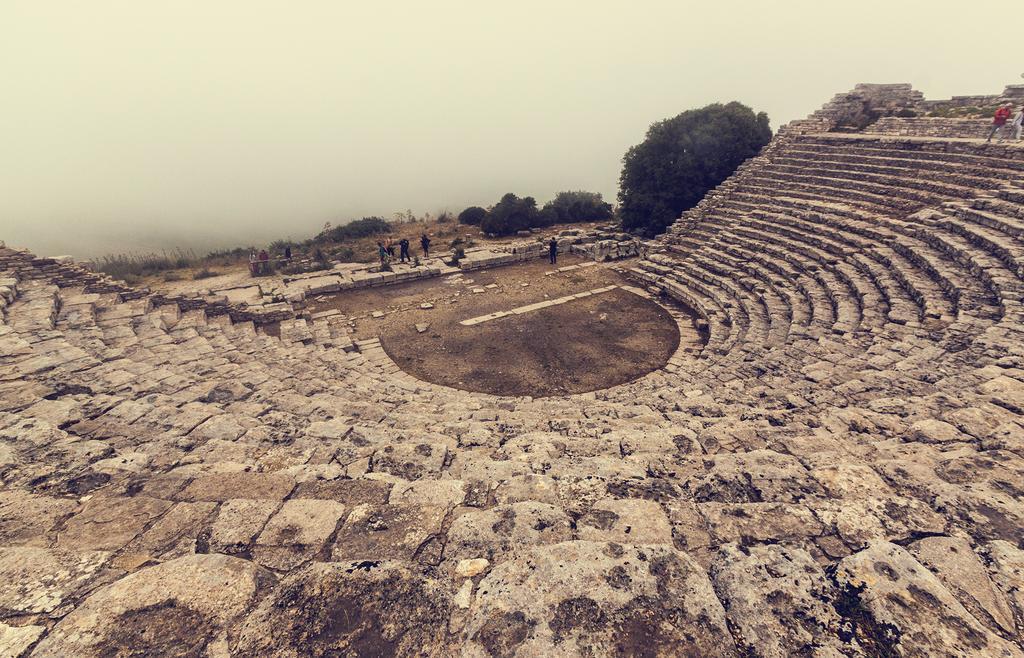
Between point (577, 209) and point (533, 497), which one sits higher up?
point (577, 209)

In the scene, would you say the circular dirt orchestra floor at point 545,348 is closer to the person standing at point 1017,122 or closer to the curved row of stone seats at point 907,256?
the curved row of stone seats at point 907,256

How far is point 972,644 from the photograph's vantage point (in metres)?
2.10

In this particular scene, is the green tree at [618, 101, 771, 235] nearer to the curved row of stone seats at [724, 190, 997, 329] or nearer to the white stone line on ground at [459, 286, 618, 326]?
the curved row of stone seats at [724, 190, 997, 329]

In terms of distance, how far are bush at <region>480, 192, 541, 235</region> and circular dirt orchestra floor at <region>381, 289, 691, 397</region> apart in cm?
1230

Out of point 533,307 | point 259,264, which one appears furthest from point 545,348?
point 259,264

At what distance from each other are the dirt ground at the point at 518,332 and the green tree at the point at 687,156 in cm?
684

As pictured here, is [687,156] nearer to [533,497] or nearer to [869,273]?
[869,273]

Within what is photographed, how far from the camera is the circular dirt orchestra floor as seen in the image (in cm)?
1145

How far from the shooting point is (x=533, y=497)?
388 cm

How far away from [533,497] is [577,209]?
2862 cm

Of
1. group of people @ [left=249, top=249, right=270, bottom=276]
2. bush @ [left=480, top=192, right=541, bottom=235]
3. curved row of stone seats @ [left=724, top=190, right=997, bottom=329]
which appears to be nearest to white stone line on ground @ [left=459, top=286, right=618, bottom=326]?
curved row of stone seats @ [left=724, top=190, right=997, bottom=329]

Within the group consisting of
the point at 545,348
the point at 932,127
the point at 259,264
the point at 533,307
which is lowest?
the point at 545,348

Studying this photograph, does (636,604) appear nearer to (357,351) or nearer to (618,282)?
(357,351)

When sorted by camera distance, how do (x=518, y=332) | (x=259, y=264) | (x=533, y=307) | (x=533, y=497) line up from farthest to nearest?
(x=259, y=264) < (x=533, y=307) < (x=518, y=332) < (x=533, y=497)
